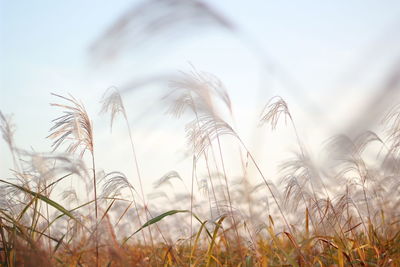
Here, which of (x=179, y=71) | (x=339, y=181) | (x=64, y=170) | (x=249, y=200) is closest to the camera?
(x=179, y=71)

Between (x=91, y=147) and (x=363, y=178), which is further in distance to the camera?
(x=363, y=178)

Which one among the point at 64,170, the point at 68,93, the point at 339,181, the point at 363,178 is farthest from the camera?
the point at 339,181

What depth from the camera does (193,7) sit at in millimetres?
3088

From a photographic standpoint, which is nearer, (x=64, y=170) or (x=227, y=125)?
(x=227, y=125)

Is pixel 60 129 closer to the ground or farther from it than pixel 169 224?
closer to the ground

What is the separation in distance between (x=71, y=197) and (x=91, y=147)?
231 centimetres

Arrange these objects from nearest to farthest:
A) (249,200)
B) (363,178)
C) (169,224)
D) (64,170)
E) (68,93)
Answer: (68,93), (64,170), (249,200), (363,178), (169,224)

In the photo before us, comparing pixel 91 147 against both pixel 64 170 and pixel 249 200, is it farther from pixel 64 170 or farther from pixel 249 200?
pixel 249 200

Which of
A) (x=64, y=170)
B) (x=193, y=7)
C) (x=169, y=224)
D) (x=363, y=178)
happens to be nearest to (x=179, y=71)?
(x=193, y=7)

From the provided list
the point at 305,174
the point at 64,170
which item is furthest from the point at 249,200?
the point at 64,170

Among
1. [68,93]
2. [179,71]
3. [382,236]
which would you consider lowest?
[382,236]

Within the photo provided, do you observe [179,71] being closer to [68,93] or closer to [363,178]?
[68,93]

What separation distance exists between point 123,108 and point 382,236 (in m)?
2.38

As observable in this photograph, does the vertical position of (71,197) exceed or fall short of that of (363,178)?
it exceeds it
